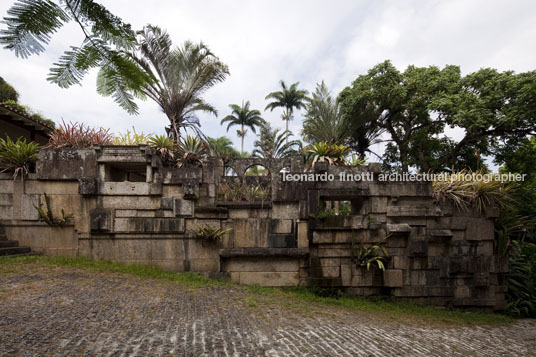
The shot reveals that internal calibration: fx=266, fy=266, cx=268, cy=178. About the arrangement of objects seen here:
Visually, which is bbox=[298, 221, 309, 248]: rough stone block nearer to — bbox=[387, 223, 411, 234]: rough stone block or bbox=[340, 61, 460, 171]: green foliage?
bbox=[387, 223, 411, 234]: rough stone block

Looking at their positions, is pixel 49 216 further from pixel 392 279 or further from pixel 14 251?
pixel 392 279

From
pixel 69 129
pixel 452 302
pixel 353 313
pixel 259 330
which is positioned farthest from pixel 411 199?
pixel 69 129

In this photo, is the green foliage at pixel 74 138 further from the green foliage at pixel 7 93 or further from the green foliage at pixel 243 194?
the green foliage at pixel 7 93

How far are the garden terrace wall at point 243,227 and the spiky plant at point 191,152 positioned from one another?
83.6 inches

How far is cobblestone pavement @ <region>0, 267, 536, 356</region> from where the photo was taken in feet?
10.7

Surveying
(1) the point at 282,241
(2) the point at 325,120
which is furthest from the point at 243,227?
(2) the point at 325,120

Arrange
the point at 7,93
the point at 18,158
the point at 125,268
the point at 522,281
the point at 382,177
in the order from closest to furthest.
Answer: the point at 125,268
the point at 18,158
the point at 382,177
the point at 522,281
the point at 7,93

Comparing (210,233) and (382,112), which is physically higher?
(382,112)

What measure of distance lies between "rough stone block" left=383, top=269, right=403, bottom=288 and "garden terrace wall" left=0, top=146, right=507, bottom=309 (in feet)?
0.08

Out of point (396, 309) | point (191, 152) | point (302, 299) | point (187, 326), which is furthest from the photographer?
point (191, 152)

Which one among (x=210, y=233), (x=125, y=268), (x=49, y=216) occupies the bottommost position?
(x=125, y=268)

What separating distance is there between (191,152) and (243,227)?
13.5ft

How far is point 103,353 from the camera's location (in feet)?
9.74

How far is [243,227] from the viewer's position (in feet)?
22.8
